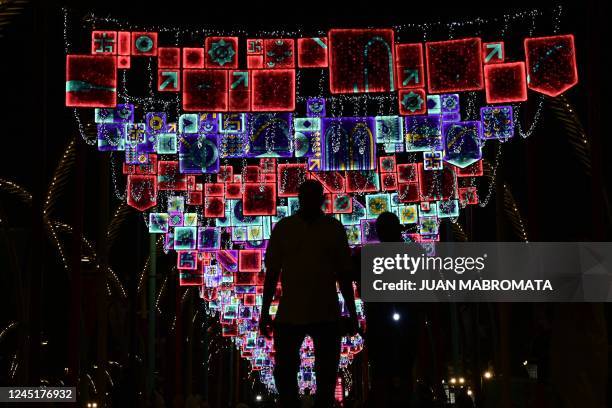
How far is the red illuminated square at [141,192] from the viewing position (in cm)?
2886

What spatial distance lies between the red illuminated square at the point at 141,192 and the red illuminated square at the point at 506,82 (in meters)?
11.8

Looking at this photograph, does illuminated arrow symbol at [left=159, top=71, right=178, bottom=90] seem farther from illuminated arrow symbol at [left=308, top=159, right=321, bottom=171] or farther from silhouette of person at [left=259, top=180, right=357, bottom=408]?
silhouette of person at [left=259, top=180, right=357, bottom=408]

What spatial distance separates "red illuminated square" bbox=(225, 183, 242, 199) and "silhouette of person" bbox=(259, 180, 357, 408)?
20.8 meters

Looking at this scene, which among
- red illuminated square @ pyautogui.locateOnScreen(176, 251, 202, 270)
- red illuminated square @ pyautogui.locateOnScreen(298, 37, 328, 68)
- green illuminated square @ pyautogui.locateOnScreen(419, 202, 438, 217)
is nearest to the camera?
red illuminated square @ pyautogui.locateOnScreen(298, 37, 328, 68)

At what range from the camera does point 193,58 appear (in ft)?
70.7

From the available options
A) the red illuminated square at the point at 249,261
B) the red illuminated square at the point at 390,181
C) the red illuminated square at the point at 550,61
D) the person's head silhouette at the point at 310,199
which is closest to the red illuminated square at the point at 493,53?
the red illuminated square at the point at 550,61

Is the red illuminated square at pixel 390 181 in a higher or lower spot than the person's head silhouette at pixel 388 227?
higher

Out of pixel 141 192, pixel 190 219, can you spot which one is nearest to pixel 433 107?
pixel 141 192

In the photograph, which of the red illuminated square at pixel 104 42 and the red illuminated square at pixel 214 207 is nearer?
the red illuminated square at pixel 104 42

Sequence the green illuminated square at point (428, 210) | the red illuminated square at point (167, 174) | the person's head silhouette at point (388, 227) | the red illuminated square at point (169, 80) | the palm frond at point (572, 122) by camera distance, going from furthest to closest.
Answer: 1. the green illuminated square at point (428, 210)
2. the red illuminated square at point (167, 174)
3. the palm frond at point (572, 122)
4. the red illuminated square at point (169, 80)
5. the person's head silhouette at point (388, 227)

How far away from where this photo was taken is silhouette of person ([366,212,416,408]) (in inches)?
355

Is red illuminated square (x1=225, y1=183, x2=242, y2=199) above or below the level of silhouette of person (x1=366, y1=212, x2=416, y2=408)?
above

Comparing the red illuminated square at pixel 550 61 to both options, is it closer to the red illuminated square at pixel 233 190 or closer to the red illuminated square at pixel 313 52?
the red illuminated square at pixel 313 52

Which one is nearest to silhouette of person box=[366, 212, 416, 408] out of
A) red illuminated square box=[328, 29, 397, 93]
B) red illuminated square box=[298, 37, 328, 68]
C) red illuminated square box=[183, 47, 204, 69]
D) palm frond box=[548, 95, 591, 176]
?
red illuminated square box=[328, 29, 397, 93]
